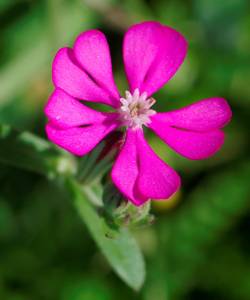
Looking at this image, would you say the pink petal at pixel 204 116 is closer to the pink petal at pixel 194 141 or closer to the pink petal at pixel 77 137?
the pink petal at pixel 194 141

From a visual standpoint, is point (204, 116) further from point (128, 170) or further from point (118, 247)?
point (118, 247)

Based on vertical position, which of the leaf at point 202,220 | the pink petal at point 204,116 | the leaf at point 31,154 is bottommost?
the leaf at point 202,220

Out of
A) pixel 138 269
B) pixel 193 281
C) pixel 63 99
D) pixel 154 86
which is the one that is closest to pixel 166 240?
pixel 193 281

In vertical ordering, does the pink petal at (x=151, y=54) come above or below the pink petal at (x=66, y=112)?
above

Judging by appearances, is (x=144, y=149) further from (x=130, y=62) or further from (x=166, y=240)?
(x=166, y=240)

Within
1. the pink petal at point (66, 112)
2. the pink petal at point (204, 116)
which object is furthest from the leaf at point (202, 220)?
the pink petal at point (66, 112)

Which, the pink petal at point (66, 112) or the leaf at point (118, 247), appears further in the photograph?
the leaf at point (118, 247)

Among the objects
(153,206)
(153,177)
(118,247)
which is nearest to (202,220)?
(153,206)
